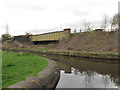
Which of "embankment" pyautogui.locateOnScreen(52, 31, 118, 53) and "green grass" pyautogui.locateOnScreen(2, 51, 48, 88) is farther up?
"embankment" pyautogui.locateOnScreen(52, 31, 118, 53)

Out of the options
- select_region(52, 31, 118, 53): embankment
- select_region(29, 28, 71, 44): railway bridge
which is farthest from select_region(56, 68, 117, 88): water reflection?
select_region(29, 28, 71, 44): railway bridge

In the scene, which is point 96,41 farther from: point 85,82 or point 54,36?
point 85,82

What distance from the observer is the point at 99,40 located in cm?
2608

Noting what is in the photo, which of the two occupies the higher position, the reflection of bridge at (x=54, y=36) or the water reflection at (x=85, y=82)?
the reflection of bridge at (x=54, y=36)

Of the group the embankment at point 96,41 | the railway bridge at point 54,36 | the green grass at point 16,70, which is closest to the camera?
the green grass at point 16,70

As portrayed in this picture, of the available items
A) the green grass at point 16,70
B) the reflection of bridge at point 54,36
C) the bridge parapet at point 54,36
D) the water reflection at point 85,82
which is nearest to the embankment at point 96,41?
the bridge parapet at point 54,36

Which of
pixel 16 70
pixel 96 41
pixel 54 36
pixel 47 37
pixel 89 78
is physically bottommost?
pixel 89 78

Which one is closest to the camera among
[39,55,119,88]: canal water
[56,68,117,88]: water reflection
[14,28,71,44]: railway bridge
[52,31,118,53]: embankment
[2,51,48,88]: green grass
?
[2,51,48,88]: green grass

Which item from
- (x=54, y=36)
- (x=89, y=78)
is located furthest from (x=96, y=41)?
(x=89, y=78)

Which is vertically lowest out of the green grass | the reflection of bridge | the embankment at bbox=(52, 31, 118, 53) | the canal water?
the canal water

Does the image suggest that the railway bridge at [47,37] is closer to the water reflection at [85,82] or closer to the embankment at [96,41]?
the embankment at [96,41]

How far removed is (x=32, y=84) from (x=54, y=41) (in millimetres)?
33536

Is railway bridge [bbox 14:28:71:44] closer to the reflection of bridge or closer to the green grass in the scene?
the reflection of bridge

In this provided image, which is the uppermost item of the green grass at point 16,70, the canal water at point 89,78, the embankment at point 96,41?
the embankment at point 96,41
